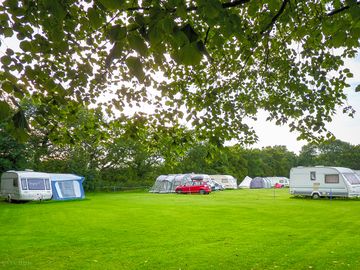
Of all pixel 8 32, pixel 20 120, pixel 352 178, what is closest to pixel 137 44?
pixel 20 120

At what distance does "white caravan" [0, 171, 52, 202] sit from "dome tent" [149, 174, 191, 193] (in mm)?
15617

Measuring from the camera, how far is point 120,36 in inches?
96.2

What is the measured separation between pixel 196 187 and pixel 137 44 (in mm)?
34649

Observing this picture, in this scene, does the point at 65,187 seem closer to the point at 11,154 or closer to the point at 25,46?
the point at 11,154

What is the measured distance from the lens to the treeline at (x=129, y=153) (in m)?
7.62

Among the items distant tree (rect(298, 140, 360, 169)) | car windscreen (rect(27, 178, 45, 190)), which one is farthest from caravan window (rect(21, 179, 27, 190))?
distant tree (rect(298, 140, 360, 169))

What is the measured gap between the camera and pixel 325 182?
2684 centimetres

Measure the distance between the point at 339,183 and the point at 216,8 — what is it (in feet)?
87.5

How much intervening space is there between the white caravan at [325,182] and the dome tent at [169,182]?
13.4 m

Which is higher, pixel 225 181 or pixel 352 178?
pixel 352 178

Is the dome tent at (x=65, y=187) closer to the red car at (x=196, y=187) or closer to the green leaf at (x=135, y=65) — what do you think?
the red car at (x=196, y=187)

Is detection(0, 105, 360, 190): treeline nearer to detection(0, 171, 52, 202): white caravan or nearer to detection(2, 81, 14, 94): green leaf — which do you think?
detection(2, 81, 14, 94): green leaf

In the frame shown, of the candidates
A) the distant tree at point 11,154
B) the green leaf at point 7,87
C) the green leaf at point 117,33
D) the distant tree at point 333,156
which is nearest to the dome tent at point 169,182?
the distant tree at point 11,154

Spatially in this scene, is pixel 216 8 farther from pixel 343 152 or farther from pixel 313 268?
pixel 343 152
